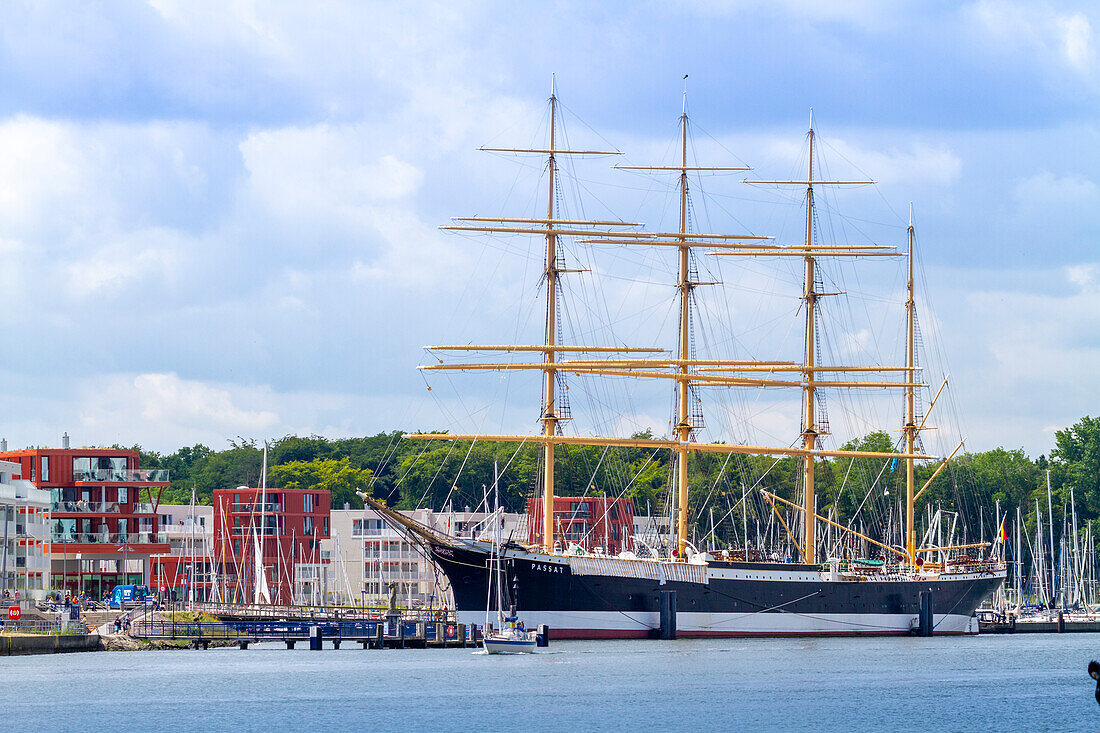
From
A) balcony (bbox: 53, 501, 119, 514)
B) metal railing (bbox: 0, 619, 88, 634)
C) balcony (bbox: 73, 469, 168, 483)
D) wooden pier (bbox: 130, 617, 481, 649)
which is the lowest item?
wooden pier (bbox: 130, 617, 481, 649)

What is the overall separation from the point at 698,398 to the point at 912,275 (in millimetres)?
21148

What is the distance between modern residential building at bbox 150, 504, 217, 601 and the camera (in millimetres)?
142875

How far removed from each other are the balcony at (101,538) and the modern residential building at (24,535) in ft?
28.4

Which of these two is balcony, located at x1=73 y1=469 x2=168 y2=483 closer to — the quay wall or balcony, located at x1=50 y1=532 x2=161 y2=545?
balcony, located at x1=50 y1=532 x2=161 y2=545

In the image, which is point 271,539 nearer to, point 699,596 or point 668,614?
point 699,596

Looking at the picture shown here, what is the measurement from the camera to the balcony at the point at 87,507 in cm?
13712

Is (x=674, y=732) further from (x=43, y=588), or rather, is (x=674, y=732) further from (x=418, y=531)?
(x=43, y=588)

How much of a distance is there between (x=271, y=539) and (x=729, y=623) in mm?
53192

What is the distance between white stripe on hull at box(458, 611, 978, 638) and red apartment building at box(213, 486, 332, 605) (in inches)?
1816

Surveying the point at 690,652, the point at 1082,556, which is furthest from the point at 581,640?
the point at 1082,556

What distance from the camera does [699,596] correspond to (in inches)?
4309

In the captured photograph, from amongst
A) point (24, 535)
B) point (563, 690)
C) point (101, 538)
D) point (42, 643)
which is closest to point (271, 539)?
point (101, 538)

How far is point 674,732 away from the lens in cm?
6481


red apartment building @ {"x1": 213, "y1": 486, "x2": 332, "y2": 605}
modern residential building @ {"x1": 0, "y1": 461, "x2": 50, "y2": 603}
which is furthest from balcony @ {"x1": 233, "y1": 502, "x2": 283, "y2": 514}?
modern residential building @ {"x1": 0, "y1": 461, "x2": 50, "y2": 603}
